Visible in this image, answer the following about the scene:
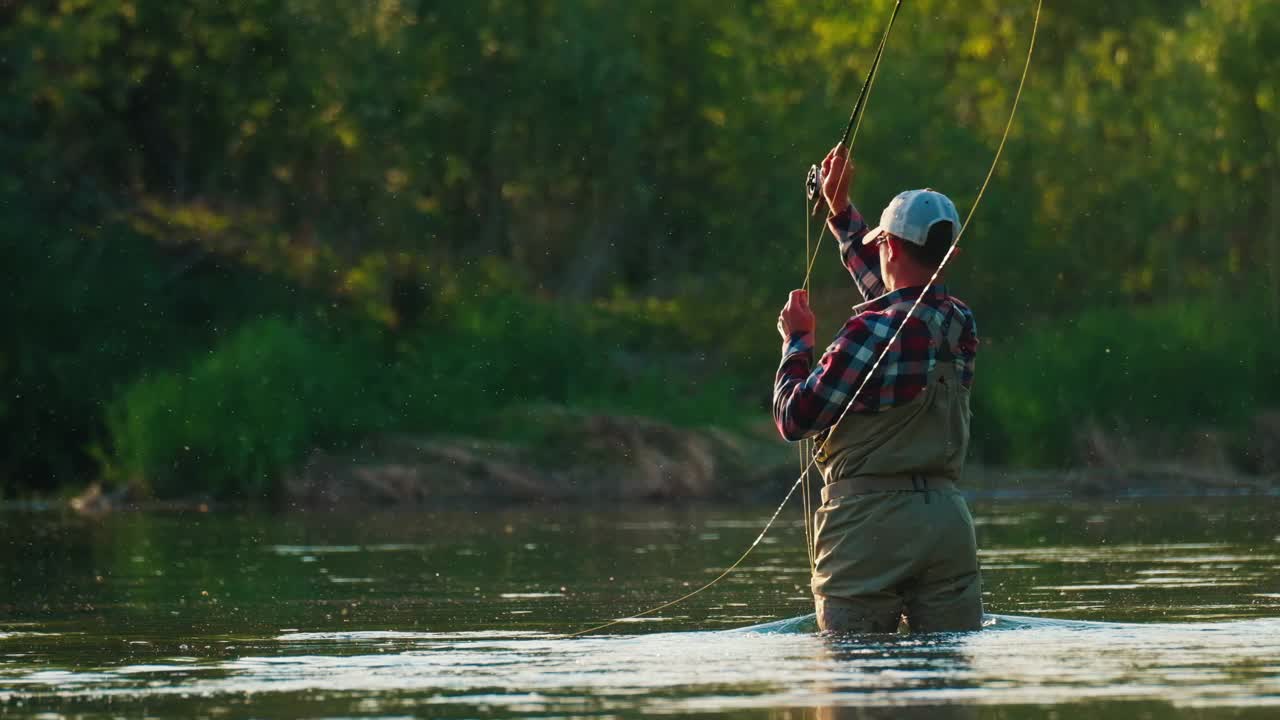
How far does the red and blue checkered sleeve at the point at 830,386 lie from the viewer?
7207 mm

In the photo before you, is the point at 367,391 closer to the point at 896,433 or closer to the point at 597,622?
the point at 597,622

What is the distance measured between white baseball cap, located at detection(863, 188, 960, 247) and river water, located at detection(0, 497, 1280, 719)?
1.15 metres

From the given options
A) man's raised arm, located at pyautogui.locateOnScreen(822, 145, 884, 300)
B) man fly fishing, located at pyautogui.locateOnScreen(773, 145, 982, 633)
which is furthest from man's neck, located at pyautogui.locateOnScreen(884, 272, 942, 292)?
man's raised arm, located at pyautogui.locateOnScreen(822, 145, 884, 300)

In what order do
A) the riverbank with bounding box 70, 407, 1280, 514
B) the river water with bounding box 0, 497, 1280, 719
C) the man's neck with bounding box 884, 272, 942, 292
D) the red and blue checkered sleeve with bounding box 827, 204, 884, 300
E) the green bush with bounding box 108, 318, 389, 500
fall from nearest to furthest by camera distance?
the river water with bounding box 0, 497, 1280, 719 → the man's neck with bounding box 884, 272, 942, 292 → the red and blue checkered sleeve with bounding box 827, 204, 884, 300 → the riverbank with bounding box 70, 407, 1280, 514 → the green bush with bounding box 108, 318, 389, 500

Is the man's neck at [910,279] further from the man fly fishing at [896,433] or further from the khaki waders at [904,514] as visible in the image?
the khaki waders at [904,514]

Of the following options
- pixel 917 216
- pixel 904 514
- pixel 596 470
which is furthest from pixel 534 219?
pixel 904 514

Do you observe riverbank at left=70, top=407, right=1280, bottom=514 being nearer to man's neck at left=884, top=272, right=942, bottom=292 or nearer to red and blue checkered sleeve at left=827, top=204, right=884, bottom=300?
red and blue checkered sleeve at left=827, top=204, right=884, bottom=300

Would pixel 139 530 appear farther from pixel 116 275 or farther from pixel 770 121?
pixel 770 121

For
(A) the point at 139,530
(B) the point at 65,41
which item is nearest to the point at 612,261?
(B) the point at 65,41

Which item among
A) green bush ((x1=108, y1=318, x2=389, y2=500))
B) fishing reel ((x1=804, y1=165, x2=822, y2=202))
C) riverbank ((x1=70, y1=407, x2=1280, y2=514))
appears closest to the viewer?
fishing reel ((x1=804, y1=165, x2=822, y2=202))

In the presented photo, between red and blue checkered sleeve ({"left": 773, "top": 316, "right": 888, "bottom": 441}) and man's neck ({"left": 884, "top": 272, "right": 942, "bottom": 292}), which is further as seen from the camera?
man's neck ({"left": 884, "top": 272, "right": 942, "bottom": 292})

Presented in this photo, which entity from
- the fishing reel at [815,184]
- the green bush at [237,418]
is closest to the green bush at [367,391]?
the green bush at [237,418]

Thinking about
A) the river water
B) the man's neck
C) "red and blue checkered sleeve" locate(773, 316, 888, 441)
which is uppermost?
the man's neck

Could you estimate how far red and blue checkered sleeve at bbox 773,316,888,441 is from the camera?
23.6 ft
